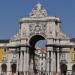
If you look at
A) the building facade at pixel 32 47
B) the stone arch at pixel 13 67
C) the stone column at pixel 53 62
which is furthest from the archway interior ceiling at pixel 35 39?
the stone arch at pixel 13 67

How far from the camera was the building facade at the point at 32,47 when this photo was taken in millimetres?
111312

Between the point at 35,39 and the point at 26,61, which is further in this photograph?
the point at 35,39

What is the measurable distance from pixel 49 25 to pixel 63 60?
8884 mm

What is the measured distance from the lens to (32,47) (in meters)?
117

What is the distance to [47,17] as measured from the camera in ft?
373

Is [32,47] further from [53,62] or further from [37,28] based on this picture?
[53,62]

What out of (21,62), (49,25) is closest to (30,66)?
(21,62)

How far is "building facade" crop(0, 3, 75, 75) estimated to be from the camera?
11131 centimetres

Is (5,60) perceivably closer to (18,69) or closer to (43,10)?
(18,69)

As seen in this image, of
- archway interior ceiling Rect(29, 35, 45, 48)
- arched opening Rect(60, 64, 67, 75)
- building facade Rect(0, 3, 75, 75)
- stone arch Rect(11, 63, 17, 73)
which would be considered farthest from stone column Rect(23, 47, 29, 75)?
arched opening Rect(60, 64, 67, 75)

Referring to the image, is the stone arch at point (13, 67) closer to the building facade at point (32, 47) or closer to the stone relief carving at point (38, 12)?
the building facade at point (32, 47)

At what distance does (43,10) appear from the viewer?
115188mm

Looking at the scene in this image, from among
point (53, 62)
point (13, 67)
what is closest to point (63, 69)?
point (53, 62)

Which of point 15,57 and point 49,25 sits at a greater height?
point 49,25
